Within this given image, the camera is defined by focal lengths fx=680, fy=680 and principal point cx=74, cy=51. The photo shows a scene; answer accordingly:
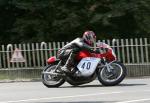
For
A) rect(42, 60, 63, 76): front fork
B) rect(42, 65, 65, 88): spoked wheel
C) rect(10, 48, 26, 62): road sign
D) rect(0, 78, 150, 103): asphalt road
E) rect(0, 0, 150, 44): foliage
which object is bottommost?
rect(0, 78, 150, 103): asphalt road

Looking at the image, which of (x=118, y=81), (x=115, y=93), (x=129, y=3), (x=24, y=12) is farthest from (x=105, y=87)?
(x=24, y=12)

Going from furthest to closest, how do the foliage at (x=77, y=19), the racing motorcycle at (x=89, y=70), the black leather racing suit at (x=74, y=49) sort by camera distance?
1. the foliage at (x=77, y=19)
2. the black leather racing suit at (x=74, y=49)
3. the racing motorcycle at (x=89, y=70)

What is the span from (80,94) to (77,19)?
1256cm

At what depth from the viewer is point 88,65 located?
1856cm

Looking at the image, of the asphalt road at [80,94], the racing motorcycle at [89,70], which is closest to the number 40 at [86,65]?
the racing motorcycle at [89,70]

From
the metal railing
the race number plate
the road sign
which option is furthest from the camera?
the road sign

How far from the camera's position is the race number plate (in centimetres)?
1848

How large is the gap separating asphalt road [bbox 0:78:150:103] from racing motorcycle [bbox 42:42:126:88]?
0.24 metres

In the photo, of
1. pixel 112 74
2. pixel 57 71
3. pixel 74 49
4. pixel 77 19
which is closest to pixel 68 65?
pixel 57 71

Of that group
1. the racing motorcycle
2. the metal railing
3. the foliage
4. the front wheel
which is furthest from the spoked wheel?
the foliage

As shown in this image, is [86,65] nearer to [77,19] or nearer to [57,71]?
[57,71]

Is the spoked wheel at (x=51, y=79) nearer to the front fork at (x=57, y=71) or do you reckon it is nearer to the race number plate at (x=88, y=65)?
the front fork at (x=57, y=71)

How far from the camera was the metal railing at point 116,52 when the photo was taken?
75.3ft

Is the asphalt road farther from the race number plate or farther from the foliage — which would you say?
the foliage
